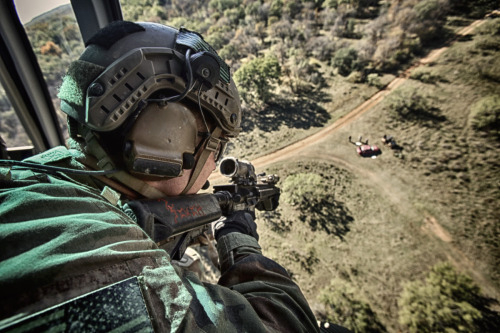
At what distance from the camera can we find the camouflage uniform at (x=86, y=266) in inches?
21.3

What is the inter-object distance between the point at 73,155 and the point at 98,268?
3.69ft

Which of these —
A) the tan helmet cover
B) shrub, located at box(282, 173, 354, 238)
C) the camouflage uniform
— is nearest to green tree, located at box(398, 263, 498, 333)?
shrub, located at box(282, 173, 354, 238)

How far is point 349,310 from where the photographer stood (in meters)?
5.54

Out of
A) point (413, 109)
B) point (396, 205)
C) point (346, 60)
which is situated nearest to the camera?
point (396, 205)

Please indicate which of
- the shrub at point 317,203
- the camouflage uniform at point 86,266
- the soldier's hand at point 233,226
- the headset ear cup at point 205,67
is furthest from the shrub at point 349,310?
the headset ear cup at point 205,67

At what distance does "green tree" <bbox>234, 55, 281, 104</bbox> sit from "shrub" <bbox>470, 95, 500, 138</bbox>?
1242cm

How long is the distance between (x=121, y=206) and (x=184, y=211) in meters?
0.43

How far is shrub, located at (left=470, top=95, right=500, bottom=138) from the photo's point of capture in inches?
450

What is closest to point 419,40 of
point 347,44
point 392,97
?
point 347,44

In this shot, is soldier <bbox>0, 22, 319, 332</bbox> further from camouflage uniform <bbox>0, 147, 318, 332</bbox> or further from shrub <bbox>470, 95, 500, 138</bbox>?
shrub <bbox>470, 95, 500, 138</bbox>

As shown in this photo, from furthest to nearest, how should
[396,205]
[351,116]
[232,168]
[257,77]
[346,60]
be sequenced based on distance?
[346,60], [257,77], [351,116], [396,205], [232,168]

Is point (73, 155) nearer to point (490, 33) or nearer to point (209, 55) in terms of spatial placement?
point (209, 55)

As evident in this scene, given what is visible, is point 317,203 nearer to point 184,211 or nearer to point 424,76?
point 184,211

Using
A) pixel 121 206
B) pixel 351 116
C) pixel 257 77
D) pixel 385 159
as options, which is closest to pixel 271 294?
pixel 121 206
